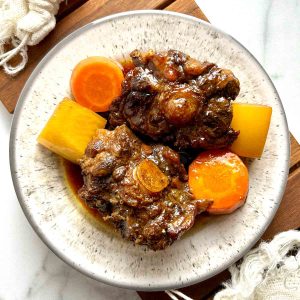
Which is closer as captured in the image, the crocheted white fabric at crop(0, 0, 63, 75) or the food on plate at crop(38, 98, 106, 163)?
the food on plate at crop(38, 98, 106, 163)

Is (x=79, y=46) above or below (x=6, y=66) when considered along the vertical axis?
above

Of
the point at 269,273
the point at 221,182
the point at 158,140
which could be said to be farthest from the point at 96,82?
the point at 269,273

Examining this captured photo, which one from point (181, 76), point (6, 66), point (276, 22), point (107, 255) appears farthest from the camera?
point (276, 22)

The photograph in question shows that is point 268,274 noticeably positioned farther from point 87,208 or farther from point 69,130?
point 69,130

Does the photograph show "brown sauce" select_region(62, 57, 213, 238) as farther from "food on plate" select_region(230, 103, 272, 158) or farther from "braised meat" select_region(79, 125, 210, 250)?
"food on plate" select_region(230, 103, 272, 158)

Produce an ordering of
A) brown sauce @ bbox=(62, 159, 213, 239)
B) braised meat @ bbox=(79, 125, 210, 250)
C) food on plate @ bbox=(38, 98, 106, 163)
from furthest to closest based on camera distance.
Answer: brown sauce @ bbox=(62, 159, 213, 239) < food on plate @ bbox=(38, 98, 106, 163) < braised meat @ bbox=(79, 125, 210, 250)

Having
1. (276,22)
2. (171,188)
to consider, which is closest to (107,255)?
(171,188)

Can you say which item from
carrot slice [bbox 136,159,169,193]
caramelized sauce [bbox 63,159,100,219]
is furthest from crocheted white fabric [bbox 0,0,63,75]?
carrot slice [bbox 136,159,169,193]

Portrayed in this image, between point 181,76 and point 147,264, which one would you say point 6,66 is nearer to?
point 181,76

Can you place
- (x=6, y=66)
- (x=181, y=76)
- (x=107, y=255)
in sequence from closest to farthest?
(x=181, y=76)
(x=107, y=255)
(x=6, y=66)
